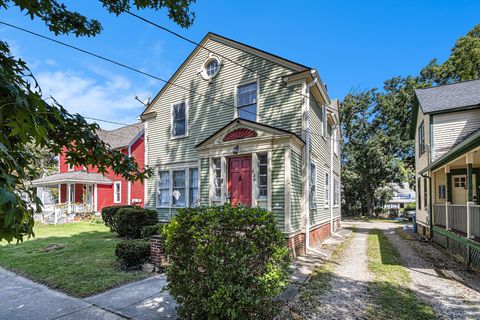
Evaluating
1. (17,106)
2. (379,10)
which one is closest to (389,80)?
(379,10)

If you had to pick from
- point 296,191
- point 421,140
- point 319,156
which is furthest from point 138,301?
point 421,140

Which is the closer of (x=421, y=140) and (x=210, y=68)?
(x=210, y=68)

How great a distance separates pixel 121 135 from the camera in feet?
79.4

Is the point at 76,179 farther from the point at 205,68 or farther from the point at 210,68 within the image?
the point at 210,68

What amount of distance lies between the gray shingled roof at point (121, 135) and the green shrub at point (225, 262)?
20166mm

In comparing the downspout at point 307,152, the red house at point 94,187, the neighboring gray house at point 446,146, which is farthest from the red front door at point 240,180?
the red house at point 94,187

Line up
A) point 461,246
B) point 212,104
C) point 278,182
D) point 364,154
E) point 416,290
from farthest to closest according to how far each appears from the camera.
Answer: point 364,154 → point 212,104 → point 278,182 → point 461,246 → point 416,290

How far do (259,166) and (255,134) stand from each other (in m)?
1.05

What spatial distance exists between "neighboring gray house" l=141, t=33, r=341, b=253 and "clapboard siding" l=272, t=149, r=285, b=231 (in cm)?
3

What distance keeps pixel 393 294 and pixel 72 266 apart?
7.32m

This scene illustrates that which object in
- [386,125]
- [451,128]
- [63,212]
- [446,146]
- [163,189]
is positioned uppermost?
[386,125]

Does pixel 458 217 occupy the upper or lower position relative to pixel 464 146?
lower

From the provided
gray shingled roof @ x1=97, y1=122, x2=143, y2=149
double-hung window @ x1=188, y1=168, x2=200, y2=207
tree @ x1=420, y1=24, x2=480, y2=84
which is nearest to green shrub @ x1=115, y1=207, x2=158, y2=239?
double-hung window @ x1=188, y1=168, x2=200, y2=207

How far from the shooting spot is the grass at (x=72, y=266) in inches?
219
